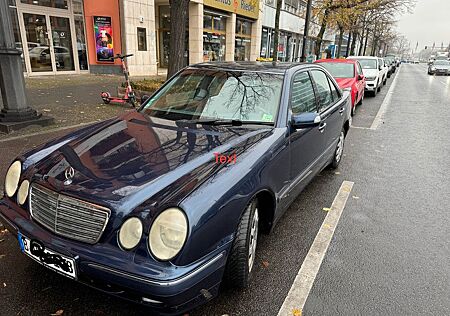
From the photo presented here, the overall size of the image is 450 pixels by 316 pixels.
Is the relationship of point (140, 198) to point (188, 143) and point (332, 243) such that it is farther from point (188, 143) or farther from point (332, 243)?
point (332, 243)

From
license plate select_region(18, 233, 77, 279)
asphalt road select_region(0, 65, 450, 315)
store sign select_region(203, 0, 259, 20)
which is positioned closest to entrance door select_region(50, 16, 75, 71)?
store sign select_region(203, 0, 259, 20)

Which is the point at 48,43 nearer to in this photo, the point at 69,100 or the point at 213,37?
the point at 69,100

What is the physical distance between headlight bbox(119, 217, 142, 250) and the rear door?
8.70 ft

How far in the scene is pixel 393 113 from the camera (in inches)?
416

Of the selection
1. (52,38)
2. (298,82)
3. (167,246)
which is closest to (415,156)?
(298,82)

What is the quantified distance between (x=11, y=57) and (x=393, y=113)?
1021 cm

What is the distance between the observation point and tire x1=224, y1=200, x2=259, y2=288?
7.45 ft

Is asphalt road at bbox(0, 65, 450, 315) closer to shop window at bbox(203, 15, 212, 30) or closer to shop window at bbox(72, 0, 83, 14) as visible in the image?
shop window at bbox(72, 0, 83, 14)

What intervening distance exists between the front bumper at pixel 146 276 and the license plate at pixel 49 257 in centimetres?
3

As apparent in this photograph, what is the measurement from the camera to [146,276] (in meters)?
1.77

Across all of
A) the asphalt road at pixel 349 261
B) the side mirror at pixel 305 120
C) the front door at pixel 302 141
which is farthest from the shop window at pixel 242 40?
the side mirror at pixel 305 120

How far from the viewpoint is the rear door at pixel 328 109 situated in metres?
4.05

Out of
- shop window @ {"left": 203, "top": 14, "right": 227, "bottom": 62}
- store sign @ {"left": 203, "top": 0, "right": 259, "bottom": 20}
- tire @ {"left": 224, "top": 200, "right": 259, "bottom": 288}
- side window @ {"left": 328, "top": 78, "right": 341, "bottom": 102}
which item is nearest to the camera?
tire @ {"left": 224, "top": 200, "right": 259, "bottom": 288}

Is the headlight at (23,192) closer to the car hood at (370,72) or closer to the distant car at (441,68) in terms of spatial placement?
the car hood at (370,72)
